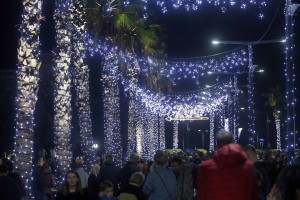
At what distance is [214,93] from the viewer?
192 feet

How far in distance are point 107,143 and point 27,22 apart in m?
15.5

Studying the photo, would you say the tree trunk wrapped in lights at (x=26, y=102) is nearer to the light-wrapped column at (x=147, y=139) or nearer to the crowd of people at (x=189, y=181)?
the crowd of people at (x=189, y=181)

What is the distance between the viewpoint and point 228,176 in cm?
638

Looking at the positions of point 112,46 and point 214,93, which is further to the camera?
point 214,93

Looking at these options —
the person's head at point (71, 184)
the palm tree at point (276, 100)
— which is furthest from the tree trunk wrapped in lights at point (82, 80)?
the palm tree at point (276, 100)

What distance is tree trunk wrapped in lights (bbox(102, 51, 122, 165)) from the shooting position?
28.8m

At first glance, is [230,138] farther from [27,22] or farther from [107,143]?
[107,143]

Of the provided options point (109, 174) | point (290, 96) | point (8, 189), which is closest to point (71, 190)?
point (8, 189)

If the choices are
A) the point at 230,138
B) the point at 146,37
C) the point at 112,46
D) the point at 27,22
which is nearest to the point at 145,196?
the point at 230,138

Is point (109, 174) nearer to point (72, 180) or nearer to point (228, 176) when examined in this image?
point (72, 180)

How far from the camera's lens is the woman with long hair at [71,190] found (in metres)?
8.71

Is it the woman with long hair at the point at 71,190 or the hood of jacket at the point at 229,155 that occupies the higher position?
the hood of jacket at the point at 229,155

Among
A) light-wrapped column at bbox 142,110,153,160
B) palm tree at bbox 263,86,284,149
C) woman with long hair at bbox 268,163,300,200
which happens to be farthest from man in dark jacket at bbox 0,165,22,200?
palm tree at bbox 263,86,284,149

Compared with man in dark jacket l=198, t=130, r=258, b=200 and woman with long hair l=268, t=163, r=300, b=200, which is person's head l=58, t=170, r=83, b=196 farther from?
woman with long hair l=268, t=163, r=300, b=200
